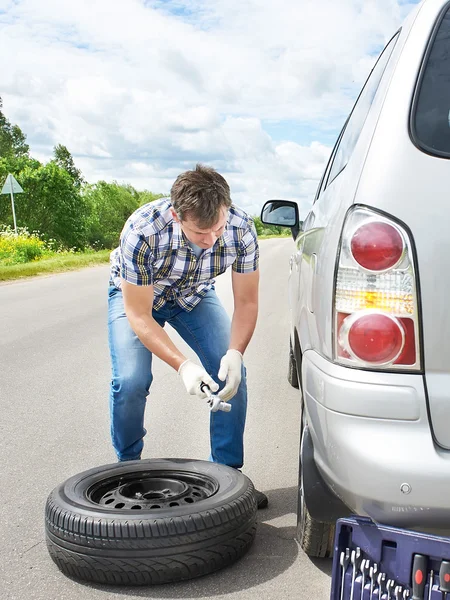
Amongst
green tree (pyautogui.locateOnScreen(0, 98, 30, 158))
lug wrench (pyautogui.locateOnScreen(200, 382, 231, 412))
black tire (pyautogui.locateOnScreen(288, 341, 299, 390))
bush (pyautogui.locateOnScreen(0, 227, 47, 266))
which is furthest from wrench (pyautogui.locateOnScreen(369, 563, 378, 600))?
green tree (pyautogui.locateOnScreen(0, 98, 30, 158))

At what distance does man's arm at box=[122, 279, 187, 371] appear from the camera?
358cm

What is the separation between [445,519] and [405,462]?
0.21 meters

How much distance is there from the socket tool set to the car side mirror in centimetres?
246

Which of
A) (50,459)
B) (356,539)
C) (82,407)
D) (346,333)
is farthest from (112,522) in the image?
(82,407)

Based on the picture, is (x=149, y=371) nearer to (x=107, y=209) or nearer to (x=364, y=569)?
(x=364, y=569)

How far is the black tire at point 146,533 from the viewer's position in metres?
2.83

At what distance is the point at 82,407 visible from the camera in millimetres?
5793

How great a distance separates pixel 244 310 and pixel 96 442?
159 centimetres

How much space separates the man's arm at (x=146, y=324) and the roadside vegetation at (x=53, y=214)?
49.9 inches

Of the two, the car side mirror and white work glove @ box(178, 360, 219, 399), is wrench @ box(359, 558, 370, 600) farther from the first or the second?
the car side mirror

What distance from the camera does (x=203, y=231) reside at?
346 cm

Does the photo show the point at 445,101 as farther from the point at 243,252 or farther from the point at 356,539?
the point at 243,252

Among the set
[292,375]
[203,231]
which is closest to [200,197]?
[203,231]

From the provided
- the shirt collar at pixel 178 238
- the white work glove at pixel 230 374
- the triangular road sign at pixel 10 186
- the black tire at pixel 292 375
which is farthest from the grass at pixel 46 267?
the white work glove at pixel 230 374
